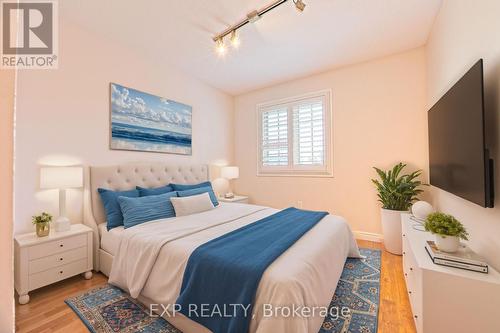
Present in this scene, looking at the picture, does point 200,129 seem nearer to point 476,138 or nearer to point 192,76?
point 192,76

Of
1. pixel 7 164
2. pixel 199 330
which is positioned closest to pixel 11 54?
pixel 7 164

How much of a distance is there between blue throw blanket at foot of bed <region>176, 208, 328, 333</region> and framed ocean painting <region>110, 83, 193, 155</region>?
2.04 metres

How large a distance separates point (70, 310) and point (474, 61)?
11.9ft

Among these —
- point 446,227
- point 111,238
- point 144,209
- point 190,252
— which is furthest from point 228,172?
point 446,227

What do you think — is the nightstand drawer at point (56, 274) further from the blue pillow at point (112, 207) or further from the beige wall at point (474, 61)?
the beige wall at point (474, 61)

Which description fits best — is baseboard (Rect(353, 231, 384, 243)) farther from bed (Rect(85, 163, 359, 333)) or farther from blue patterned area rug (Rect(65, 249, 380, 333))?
blue patterned area rug (Rect(65, 249, 380, 333))

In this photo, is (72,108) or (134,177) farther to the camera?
(134,177)

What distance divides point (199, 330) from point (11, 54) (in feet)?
5.42

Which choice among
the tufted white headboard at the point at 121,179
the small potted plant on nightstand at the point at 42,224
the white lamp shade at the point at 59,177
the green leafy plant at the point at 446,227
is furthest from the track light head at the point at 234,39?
the small potted plant on nightstand at the point at 42,224

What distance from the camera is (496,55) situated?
130 centimetres

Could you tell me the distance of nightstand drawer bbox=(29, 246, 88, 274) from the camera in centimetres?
189

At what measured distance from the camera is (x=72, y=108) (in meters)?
2.43

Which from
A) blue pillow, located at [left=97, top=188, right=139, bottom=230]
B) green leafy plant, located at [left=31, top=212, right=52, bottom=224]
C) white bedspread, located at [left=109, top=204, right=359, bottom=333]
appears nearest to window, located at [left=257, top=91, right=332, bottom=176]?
white bedspread, located at [left=109, top=204, right=359, bottom=333]

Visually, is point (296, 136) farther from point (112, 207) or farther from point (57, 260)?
point (57, 260)
